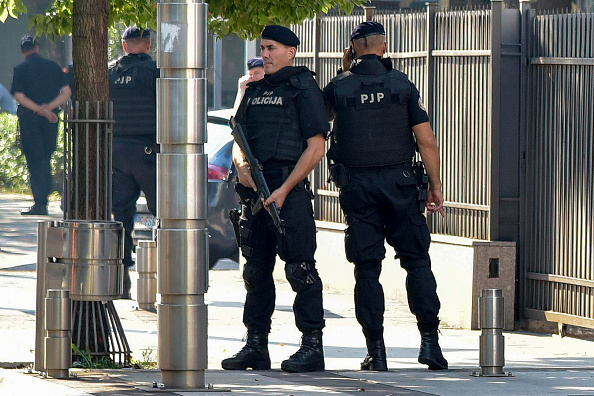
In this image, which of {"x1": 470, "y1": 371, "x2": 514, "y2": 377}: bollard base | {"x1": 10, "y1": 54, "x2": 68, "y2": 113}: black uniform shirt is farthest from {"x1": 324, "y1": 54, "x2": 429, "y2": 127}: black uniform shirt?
{"x1": 10, "y1": 54, "x2": 68, "y2": 113}: black uniform shirt

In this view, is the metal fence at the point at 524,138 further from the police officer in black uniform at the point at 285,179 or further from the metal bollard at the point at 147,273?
the police officer in black uniform at the point at 285,179

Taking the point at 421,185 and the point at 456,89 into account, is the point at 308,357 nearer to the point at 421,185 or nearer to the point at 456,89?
the point at 421,185

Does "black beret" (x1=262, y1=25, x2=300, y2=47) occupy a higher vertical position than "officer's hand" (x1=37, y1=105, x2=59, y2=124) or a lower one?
lower

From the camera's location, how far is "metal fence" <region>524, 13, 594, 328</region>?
1002cm

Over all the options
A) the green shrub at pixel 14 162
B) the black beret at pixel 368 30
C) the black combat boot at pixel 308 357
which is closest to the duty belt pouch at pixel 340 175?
the black beret at pixel 368 30

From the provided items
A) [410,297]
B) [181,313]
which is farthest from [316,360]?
[181,313]

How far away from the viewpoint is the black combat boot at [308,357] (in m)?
8.01

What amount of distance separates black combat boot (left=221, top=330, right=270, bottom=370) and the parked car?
4.80 m

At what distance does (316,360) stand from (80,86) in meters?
2.11

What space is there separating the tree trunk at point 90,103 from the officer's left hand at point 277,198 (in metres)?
1.01

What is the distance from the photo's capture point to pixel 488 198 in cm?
1066

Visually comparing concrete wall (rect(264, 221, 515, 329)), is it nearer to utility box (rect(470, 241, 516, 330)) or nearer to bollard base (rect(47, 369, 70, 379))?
utility box (rect(470, 241, 516, 330))

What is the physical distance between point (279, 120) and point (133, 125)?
365 cm

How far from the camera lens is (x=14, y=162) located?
2142cm
